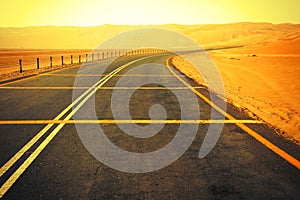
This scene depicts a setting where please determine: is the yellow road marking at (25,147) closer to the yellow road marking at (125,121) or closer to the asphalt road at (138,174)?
the asphalt road at (138,174)

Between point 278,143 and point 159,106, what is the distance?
3.76 m

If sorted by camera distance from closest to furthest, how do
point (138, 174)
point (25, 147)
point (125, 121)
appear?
point (138, 174)
point (25, 147)
point (125, 121)

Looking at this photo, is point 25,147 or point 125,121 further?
point 125,121

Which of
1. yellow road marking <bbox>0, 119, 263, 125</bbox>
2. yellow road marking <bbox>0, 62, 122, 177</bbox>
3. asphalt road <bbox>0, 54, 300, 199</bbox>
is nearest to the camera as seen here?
asphalt road <bbox>0, 54, 300, 199</bbox>

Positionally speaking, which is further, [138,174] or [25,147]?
[25,147]

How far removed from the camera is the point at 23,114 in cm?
695

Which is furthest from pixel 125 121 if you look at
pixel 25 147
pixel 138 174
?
pixel 138 174

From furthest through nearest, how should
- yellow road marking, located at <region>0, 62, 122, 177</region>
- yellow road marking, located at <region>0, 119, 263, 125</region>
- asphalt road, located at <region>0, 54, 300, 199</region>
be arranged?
yellow road marking, located at <region>0, 119, 263, 125</region> < yellow road marking, located at <region>0, 62, 122, 177</region> < asphalt road, located at <region>0, 54, 300, 199</region>

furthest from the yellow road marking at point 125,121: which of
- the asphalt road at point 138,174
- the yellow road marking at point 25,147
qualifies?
the yellow road marking at point 25,147

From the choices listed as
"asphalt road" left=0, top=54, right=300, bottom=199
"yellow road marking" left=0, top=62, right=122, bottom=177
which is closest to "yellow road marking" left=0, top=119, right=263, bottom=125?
"asphalt road" left=0, top=54, right=300, bottom=199

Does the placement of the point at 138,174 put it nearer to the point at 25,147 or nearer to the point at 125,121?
the point at 25,147

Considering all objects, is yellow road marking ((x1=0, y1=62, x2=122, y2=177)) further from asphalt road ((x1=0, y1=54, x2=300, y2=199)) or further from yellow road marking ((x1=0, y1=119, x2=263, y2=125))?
yellow road marking ((x1=0, y1=119, x2=263, y2=125))

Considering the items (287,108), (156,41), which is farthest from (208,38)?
(287,108)

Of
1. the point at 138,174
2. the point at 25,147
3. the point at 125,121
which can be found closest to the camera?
the point at 138,174
